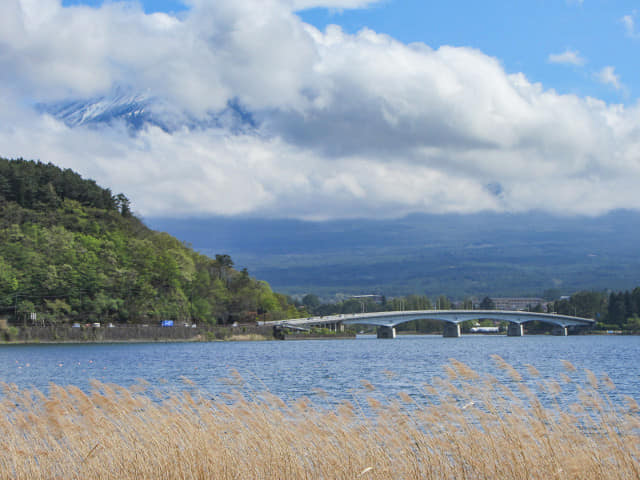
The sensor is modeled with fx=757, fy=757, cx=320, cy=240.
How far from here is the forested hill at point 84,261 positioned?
140m

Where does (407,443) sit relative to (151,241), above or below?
below

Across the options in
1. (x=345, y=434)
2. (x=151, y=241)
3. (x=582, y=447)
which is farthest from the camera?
(x=151, y=241)

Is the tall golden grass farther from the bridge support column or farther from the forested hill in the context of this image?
the bridge support column

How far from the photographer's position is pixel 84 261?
14625cm

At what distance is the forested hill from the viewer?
140 meters

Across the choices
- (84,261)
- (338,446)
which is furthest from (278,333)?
(338,446)

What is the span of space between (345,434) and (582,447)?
502 cm

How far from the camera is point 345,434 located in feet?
55.6

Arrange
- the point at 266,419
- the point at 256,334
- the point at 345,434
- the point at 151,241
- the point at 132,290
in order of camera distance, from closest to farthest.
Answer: the point at 345,434, the point at 266,419, the point at 132,290, the point at 151,241, the point at 256,334

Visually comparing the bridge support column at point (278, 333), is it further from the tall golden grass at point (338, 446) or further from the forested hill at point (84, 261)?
the tall golden grass at point (338, 446)

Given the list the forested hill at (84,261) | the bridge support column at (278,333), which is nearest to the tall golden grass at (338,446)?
the forested hill at (84,261)

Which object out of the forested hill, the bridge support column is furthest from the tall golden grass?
the bridge support column

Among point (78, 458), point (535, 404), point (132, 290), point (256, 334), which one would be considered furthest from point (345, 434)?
point (256, 334)

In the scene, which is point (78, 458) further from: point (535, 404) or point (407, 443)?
point (535, 404)
